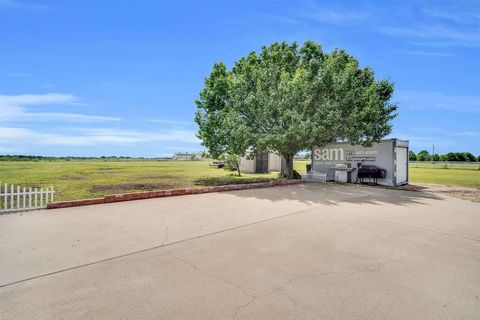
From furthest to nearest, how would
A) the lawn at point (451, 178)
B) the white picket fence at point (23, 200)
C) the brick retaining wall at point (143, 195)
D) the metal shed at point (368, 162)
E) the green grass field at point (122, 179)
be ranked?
1. the lawn at point (451, 178)
2. the metal shed at point (368, 162)
3. the green grass field at point (122, 179)
4. the brick retaining wall at point (143, 195)
5. the white picket fence at point (23, 200)

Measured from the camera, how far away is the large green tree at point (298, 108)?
1395 cm

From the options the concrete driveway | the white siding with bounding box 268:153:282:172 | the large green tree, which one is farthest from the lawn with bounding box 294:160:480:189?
the concrete driveway

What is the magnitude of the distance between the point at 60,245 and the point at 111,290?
92.1 inches

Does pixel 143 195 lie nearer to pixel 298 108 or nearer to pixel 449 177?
pixel 298 108

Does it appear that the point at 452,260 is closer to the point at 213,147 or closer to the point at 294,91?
the point at 294,91

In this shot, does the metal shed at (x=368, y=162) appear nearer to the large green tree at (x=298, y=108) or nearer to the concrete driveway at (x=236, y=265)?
the large green tree at (x=298, y=108)

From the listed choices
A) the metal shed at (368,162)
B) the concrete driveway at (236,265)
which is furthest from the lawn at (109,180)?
the concrete driveway at (236,265)

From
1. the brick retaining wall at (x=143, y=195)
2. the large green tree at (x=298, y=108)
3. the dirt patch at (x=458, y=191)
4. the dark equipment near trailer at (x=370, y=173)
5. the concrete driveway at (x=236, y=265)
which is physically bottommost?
the concrete driveway at (x=236, y=265)

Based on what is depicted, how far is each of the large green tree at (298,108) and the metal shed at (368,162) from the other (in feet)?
4.23

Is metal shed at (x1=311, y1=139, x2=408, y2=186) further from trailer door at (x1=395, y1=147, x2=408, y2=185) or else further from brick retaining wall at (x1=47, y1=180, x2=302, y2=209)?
brick retaining wall at (x1=47, y1=180, x2=302, y2=209)

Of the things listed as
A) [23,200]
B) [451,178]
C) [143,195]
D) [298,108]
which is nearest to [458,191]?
[298,108]

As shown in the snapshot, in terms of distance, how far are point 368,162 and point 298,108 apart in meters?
6.39

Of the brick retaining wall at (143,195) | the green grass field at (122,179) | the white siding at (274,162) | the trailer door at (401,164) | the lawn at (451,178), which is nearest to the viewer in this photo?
the brick retaining wall at (143,195)

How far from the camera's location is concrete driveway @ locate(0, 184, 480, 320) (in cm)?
291
